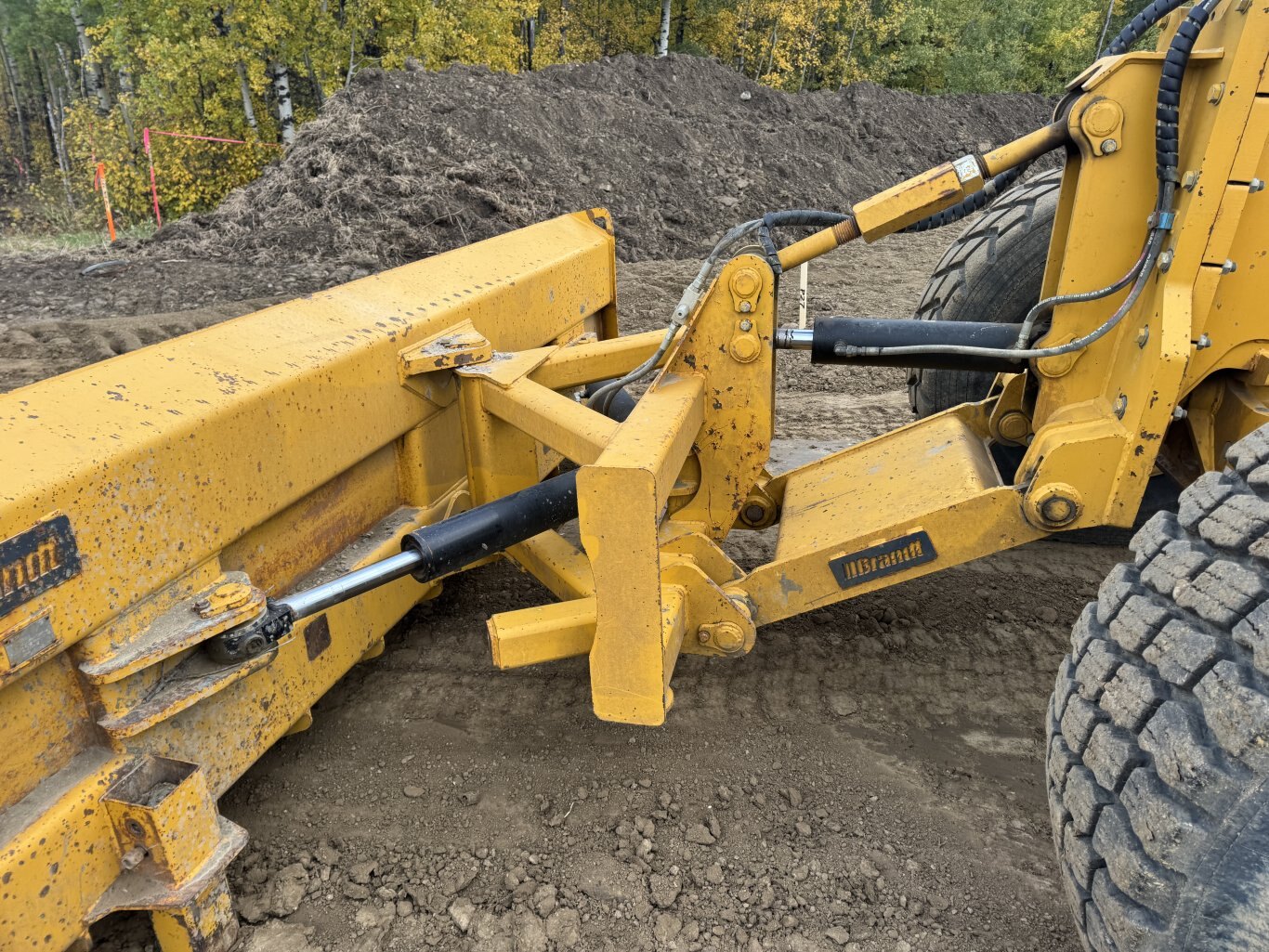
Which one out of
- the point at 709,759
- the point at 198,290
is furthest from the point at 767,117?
the point at 709,759

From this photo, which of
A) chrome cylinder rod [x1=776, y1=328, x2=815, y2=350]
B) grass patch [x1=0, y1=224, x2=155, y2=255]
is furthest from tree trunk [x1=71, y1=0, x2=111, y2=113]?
chrome cylinder rod [x1=776, y1=328, x2=815, y2=350]

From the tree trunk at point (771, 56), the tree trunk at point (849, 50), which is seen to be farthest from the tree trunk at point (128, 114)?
the tree trunk at point (849, 50)

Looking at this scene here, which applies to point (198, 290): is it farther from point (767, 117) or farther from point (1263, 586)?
point (767, 117)

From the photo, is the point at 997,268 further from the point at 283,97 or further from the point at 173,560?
the point at 283,97

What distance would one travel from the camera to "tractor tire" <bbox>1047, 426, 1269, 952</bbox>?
1.22 meters

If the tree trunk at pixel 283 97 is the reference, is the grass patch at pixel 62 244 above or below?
below

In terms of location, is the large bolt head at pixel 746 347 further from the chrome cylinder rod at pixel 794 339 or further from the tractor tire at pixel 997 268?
the tractor tire at pixel 997 268

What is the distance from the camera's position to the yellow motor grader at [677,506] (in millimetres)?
1404

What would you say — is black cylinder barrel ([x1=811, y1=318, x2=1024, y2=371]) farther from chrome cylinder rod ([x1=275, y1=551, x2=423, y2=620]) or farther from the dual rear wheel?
chrome cylinder rod ([x1=275, y1=551, x2=423, y2=620])

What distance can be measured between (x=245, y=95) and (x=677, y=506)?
16379mm

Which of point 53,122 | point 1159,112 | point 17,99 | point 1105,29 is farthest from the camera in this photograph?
point 17,99

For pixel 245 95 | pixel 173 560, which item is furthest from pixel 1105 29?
pixel 173 560

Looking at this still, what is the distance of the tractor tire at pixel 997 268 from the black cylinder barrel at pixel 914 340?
0.44 meters

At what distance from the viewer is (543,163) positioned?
9.93 m
